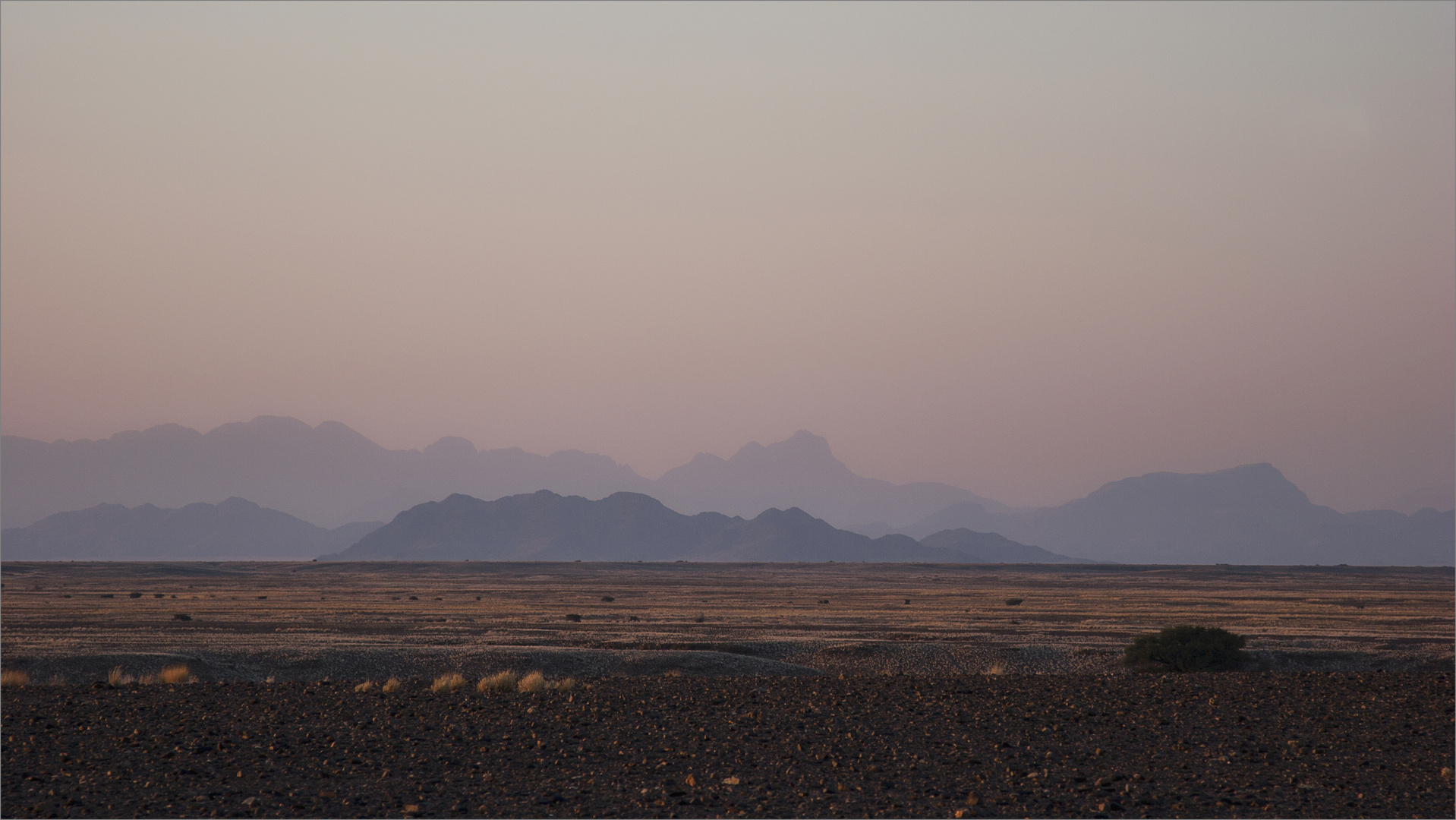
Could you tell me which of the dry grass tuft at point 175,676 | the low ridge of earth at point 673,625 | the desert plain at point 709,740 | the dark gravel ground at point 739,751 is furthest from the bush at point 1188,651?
the dry grass tuft at point 175,676

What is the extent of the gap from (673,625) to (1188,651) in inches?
1197

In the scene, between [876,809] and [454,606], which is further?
[454,606]

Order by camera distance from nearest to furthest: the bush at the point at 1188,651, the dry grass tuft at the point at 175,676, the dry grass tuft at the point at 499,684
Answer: the dry grass tuft at the point at 499,684 → the dry grass tuft at the point at 175,676 → the bush at the point at 1188,651

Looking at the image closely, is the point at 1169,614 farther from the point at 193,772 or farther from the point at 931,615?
the point at 193,772

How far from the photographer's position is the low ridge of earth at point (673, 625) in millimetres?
31828

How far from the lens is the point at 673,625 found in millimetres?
54812

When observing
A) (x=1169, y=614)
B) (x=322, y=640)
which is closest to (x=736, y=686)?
(x=322, y=640)

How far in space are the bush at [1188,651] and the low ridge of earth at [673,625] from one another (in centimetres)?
169

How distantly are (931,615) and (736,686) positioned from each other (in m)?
50.1

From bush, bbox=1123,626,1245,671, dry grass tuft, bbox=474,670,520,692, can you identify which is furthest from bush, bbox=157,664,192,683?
bush, bbox=1123,626,1245,671

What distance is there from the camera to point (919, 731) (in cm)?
1469

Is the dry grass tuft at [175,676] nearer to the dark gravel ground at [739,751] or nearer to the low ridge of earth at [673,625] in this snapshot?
the low ridge of earth at [673,625]

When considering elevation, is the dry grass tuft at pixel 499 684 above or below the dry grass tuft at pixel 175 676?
above

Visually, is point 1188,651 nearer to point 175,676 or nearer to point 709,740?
point 709,740
